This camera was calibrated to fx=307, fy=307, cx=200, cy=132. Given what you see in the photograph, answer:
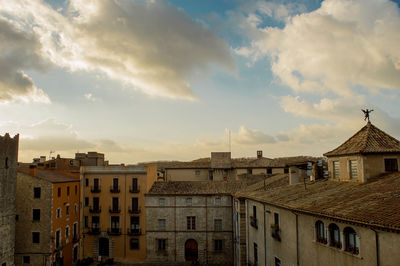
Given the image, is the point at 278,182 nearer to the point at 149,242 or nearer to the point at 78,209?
the point at 149,242

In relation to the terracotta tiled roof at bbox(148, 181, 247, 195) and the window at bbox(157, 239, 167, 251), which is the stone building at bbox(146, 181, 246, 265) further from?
the terracotta tiled roof at bbox(148, 181, 247, 195)

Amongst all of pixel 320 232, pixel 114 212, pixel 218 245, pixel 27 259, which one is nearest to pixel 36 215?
pixel 27 259

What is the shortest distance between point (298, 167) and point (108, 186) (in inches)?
1059

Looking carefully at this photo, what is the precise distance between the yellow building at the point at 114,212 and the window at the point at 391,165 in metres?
30.5

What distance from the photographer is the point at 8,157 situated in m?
32.2

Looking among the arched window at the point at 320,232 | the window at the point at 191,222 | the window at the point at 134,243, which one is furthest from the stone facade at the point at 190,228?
the arched window at the point at 320,232

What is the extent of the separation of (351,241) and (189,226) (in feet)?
101

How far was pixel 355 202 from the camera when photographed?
1373 cm

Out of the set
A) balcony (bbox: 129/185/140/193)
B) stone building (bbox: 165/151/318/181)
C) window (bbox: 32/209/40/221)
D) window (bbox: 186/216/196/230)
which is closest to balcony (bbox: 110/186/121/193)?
balcony (bbox: 129/185/140/193)

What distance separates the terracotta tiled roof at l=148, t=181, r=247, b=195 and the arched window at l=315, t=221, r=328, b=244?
26.1 metres

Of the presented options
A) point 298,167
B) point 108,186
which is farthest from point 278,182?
point 108,186

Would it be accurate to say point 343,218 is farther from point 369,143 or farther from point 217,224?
point 217,224

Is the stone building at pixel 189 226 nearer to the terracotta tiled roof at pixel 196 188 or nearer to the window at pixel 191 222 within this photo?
the window at pixel 191 222

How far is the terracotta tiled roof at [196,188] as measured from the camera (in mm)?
41938
